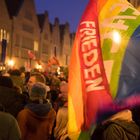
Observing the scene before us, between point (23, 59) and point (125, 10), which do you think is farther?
point (23, 59)

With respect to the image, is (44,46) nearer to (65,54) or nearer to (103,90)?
(65,54)

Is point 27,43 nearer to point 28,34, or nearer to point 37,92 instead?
point 28,34

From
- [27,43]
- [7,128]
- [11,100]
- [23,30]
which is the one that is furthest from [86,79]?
[27,43]

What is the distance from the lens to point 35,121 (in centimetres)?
455

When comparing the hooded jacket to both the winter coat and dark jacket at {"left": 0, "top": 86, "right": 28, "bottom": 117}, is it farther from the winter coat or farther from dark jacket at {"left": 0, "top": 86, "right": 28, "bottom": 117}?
dark jacket at {"left": 0, "top": 86, "right": 28, "bottom": 117}

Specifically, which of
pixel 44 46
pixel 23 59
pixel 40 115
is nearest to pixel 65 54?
pixel 44 46

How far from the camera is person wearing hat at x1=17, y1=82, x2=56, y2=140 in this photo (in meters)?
4.50

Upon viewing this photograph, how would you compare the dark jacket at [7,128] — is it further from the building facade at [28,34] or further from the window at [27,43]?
the window at [27,43]

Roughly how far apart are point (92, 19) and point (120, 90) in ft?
1.88

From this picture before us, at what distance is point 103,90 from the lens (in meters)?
2.64

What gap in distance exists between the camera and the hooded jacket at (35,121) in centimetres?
450

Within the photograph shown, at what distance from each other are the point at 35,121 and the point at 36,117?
1.8 inches

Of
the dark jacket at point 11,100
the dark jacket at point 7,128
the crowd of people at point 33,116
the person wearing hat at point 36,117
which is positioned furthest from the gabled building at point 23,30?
the dark jacket at point 7,128

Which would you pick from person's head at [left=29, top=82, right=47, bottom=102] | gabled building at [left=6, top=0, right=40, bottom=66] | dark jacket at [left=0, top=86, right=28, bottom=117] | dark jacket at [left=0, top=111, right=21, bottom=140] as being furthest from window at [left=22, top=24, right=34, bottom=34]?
dark jacket at [left=0, top=111, right=21, bottom=140]
